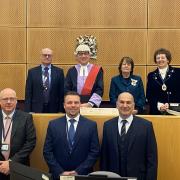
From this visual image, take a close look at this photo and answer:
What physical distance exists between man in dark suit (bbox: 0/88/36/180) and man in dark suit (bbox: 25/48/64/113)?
1.11 metres

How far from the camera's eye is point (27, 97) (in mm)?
5434

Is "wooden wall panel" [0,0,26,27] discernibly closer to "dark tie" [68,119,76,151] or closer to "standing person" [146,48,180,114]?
"standing person" [146,48,180,114]

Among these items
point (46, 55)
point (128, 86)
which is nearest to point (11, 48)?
point (46, 55)

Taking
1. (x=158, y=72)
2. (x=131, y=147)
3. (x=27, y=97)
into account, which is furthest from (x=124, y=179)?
(x=27, y=97)

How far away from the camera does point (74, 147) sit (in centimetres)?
408

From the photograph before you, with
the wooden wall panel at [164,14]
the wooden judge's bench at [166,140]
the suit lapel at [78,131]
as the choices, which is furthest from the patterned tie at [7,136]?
the wooden wall panel at [164,14]

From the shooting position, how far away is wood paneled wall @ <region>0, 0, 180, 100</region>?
279 inches

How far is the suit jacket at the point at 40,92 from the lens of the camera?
536 cm

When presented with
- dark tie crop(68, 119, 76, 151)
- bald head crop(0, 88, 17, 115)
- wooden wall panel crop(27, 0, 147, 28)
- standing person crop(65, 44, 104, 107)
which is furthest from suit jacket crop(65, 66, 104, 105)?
wooden wall panel crop(27, 0, 147, 28)

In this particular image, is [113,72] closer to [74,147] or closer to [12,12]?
[12,12]

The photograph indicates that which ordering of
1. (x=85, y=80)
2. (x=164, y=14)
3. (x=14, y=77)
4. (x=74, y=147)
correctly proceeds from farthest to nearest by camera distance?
(x=14, y=77)
(x=164, y=14)
(x=85, y=80)
(x=74, y=147)

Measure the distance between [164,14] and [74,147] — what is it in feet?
12.5

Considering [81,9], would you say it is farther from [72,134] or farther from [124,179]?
[124,179]

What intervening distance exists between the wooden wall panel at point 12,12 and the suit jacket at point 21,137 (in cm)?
327
